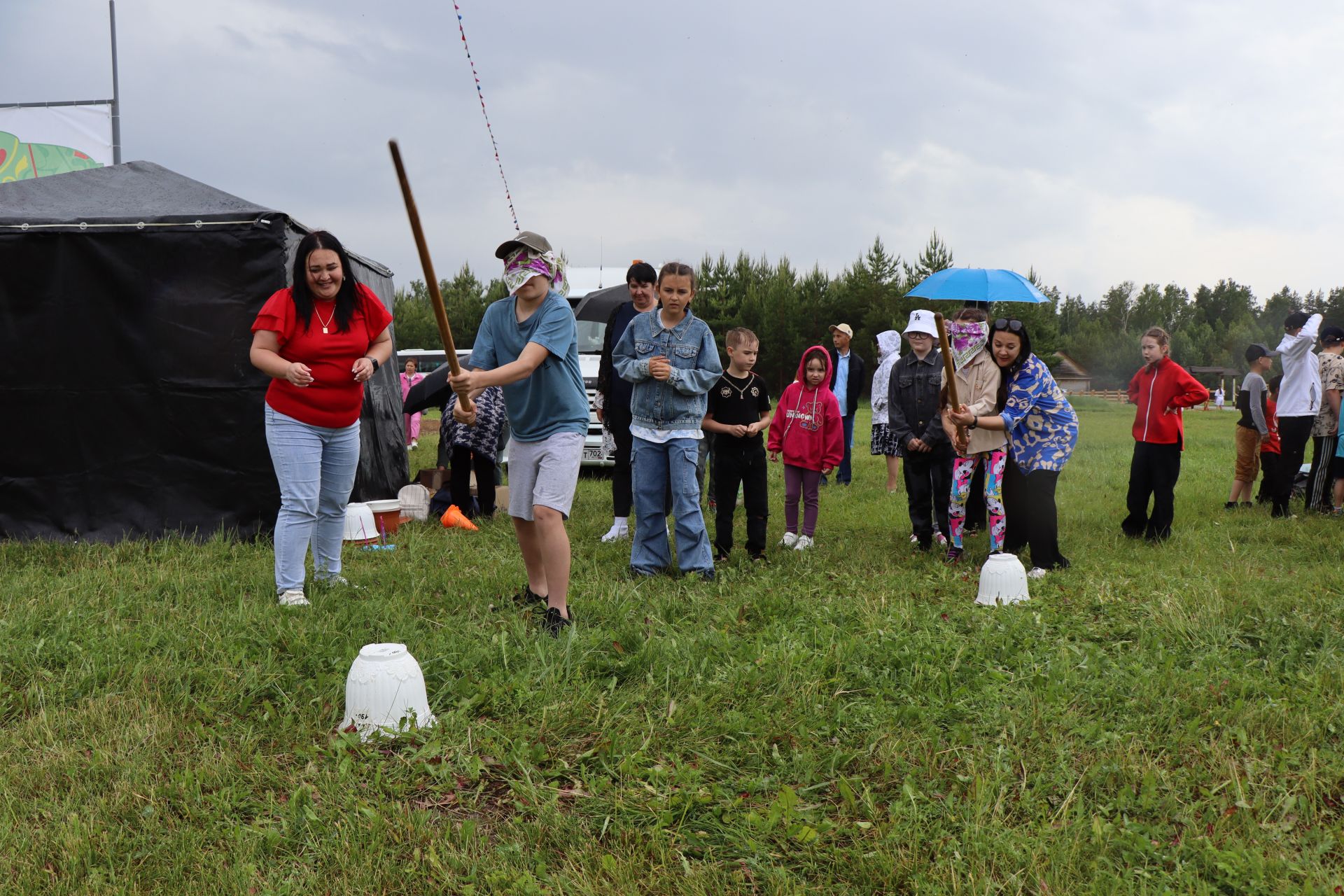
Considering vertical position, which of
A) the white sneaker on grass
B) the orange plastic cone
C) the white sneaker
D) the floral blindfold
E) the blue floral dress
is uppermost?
the floral blindfold

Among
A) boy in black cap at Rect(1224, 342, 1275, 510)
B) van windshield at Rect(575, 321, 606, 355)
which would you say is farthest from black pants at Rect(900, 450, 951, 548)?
van windshield at Rect(575, 321, 606, 355)

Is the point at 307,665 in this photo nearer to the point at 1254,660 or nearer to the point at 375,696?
the point at 375,696

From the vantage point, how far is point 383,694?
3.49m

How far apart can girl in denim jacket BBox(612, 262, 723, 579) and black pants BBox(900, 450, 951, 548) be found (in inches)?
79.7

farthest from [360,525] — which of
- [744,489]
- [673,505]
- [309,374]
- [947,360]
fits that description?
[947,360]

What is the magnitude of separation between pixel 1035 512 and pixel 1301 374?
4530 mm

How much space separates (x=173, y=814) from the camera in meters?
2.98

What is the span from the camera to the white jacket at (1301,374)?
28.9 ft

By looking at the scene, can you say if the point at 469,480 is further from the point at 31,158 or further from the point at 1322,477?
the point at 31,158

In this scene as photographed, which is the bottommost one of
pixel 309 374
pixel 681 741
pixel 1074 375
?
pixel 681 741

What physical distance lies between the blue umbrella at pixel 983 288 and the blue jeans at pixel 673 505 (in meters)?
3.12

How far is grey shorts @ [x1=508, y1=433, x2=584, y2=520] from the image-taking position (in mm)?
4660

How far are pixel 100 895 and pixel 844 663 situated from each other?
2.83 metres

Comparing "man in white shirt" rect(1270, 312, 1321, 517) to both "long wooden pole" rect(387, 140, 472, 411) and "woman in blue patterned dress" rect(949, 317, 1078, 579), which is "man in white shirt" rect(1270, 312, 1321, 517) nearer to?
"woman in blue patterned dress" rect(949, 317, 1078, 579)
